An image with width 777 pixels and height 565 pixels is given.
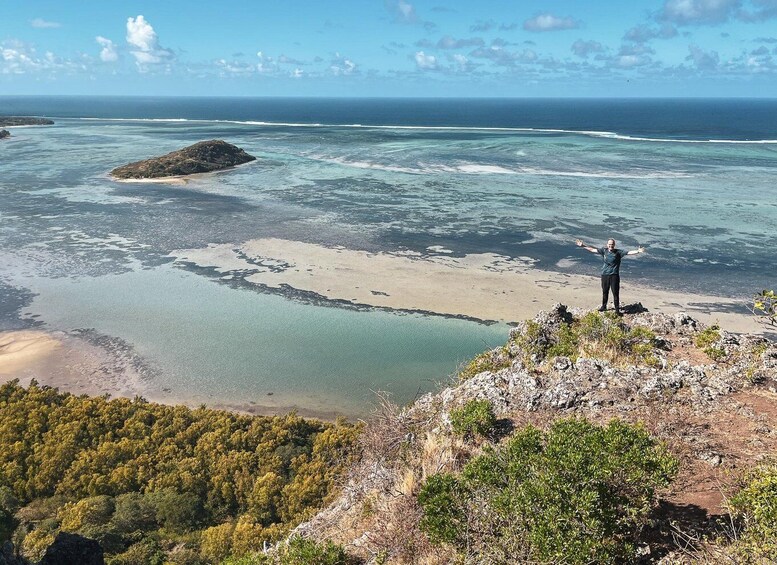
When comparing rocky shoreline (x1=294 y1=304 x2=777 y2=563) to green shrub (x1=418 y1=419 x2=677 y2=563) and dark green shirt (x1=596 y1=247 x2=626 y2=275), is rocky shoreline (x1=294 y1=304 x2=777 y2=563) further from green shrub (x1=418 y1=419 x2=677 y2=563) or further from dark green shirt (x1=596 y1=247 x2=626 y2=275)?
dark green shirt (x1=596 y1=247 x2=626 y2=275)

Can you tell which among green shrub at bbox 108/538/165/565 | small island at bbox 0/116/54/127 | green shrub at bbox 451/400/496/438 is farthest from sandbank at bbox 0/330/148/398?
small island at bbox 0/116/54/127

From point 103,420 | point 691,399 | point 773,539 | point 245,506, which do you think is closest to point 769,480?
point 773,539

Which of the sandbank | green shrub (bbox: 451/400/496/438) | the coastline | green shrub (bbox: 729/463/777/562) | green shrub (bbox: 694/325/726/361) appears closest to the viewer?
green shrub (bbox: 729/463/777/562)

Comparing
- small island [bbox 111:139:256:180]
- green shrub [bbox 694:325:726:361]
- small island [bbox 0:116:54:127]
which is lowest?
green shrub [bbox 694:325:726:361]

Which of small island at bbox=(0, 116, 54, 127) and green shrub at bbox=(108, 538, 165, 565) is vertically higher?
small island at bbox=(0, 116, 54, 127)

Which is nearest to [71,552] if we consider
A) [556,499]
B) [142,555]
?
[142,555]

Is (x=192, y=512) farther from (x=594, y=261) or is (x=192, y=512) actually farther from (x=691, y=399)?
(x=594, y=261)
